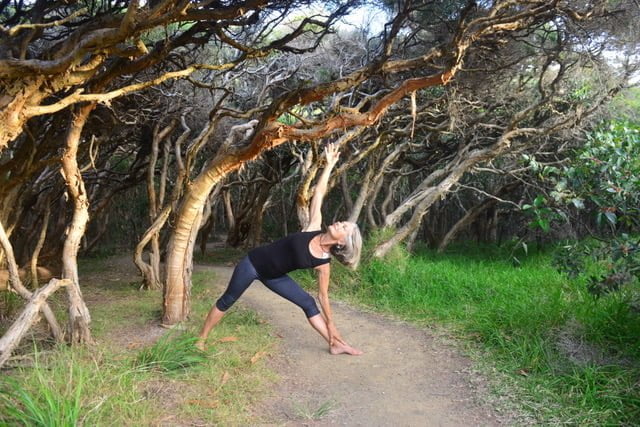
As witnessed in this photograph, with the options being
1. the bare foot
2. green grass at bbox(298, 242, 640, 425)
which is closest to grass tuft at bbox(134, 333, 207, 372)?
the bare foot

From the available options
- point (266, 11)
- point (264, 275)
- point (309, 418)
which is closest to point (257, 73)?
point (266, 11)

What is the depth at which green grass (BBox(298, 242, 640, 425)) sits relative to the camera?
13.6 ft

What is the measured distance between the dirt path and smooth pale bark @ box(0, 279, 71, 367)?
6.07ft

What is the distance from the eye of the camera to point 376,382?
481 cm

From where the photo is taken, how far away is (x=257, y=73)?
32.4ft

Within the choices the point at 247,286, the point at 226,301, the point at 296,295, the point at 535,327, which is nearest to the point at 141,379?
the point at 226,301

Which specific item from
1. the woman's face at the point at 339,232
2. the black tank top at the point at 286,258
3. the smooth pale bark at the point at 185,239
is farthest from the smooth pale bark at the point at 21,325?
the woman's face at the point at 339,232

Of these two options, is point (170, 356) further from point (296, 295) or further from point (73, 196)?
point (73, 196)

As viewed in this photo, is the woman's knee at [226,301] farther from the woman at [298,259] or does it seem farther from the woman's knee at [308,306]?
the woman's knee at [308,306]

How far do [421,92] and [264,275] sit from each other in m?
6.75

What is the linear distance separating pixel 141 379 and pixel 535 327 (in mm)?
3773

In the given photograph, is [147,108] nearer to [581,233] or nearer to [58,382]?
[58,382]

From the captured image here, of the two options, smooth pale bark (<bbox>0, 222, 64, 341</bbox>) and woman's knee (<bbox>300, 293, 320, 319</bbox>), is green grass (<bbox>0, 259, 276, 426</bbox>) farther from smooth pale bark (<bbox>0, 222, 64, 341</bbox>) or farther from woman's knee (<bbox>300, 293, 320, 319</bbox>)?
woman's knee (<bbox>300, 293, 320, 319</bbox>)

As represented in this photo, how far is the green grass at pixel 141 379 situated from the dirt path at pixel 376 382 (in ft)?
0.94
